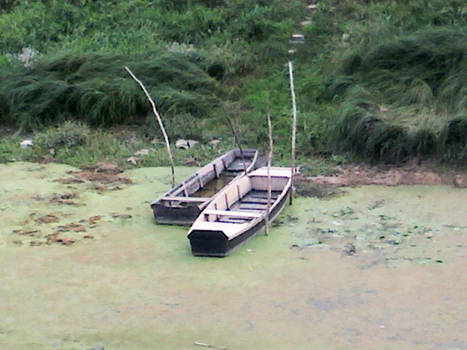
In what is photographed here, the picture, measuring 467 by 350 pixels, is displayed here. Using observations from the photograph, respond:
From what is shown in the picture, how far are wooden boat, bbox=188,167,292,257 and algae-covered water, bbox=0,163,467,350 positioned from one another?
0.38 ft

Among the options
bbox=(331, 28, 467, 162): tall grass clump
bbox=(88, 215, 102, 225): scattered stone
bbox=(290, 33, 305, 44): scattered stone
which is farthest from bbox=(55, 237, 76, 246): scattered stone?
bbox=(290, 33, 305, 44): scattered stone

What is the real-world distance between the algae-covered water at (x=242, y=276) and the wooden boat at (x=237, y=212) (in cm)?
12

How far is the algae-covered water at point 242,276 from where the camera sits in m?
5.80

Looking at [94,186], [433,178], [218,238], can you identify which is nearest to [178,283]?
[218,238]

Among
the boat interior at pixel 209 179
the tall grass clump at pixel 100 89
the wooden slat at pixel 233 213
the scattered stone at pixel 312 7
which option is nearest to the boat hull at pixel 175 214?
the boat interior at pixel 209 179

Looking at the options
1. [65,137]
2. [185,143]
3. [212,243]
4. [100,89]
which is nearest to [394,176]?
[185,143]

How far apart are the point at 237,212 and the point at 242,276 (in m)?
1.10

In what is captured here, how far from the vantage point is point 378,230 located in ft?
25.4

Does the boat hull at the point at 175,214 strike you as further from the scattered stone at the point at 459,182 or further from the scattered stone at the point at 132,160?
the scattered stone at the point at 459,182

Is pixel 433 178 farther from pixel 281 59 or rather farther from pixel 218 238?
pixel 281 59

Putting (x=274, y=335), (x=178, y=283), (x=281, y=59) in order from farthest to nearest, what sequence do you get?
(x=281, y=59), (x=178, y=283), (x=274, y=335)

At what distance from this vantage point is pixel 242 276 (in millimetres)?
6793

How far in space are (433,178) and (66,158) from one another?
4.20 meters

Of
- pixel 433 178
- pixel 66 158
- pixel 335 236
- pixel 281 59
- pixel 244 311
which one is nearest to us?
pixel 244 311
